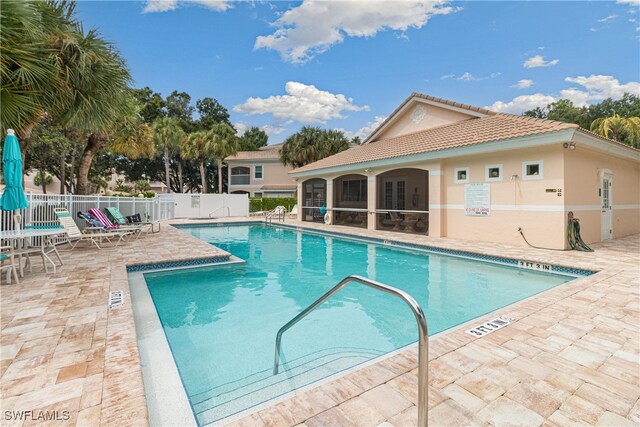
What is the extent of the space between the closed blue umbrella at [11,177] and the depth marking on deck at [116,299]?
3082 millimetres

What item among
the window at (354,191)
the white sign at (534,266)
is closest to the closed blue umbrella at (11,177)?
the white sign at (534,266)

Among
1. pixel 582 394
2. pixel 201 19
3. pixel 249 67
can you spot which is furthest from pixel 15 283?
A: pixel 249 67

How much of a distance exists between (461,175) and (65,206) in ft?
46.3

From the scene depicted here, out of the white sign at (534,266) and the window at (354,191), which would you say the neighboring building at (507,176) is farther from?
the window at (354,191)

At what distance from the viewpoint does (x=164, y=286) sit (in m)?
6.76

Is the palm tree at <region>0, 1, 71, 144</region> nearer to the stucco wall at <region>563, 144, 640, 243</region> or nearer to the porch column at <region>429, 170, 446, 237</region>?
the porch column at <region>429, 170, 446, 237</region>

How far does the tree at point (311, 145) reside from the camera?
28.7 meters

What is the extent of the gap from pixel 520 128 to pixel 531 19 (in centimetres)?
712

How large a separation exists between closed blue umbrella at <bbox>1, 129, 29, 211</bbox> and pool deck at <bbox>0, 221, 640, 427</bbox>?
7.44 feet

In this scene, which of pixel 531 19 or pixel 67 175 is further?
pixel 67 175

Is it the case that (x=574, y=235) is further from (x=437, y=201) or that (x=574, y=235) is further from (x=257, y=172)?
(x=257, y=172)

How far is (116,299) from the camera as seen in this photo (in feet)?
15.5

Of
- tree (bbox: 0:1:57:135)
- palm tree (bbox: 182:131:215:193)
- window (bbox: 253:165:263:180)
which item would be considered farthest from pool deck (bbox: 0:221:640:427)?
window (bbox: 253:165:263:180)

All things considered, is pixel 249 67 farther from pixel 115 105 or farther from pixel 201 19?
pixel 115 105
